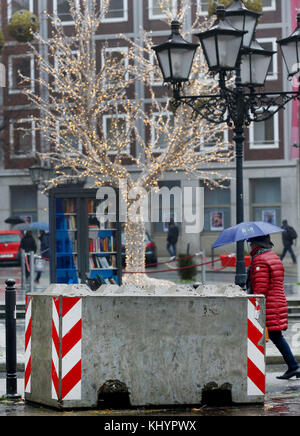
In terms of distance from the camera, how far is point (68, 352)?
26.5 ft

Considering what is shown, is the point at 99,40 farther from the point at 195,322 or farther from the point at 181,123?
the point at 195,322

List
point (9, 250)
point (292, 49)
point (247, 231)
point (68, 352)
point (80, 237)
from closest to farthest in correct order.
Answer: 1. point (68, 352)
2. point (247, 231)
3. point (292, 49)
4. point (80, 237)
5. point (9, 250)

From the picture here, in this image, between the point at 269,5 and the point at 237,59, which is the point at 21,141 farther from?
the point at 237,59

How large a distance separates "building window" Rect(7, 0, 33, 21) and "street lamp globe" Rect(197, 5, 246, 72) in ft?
99.3

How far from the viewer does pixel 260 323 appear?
8336mm

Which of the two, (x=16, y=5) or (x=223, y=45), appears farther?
(x=16, y=5)

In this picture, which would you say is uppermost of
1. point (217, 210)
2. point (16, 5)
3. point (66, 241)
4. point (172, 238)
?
point (16, 5)

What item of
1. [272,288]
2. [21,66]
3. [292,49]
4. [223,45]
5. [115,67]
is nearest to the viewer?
[272,288]

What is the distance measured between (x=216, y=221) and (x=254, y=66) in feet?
101

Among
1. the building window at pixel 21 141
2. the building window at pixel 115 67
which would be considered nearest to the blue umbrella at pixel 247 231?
the building window at pixel 115 67

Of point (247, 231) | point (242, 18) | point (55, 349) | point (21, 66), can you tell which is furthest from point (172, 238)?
point (55, 349)

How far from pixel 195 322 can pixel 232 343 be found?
37 cm

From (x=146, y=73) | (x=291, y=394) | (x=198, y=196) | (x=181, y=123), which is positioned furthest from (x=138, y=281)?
(x=198, y=196)

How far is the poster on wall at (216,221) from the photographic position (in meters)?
44.3
